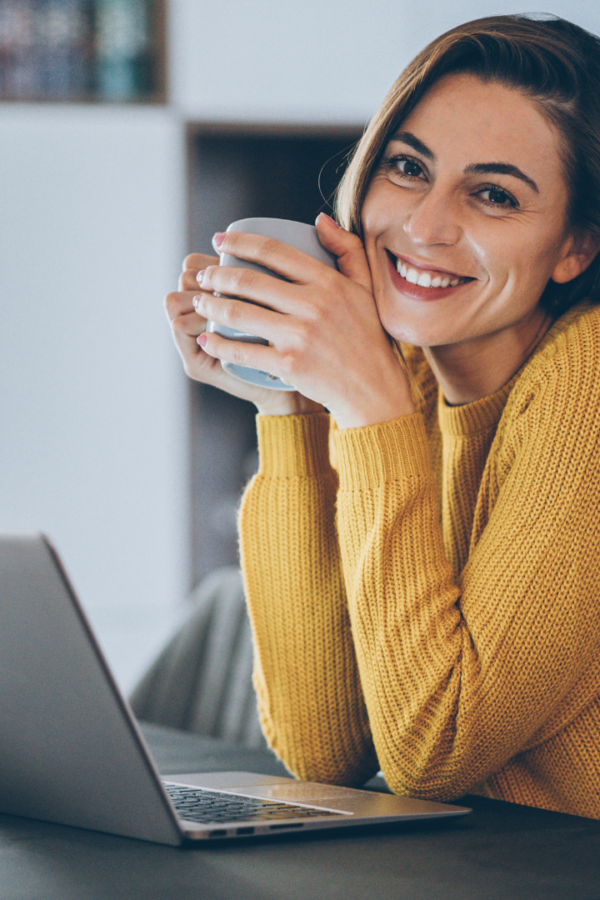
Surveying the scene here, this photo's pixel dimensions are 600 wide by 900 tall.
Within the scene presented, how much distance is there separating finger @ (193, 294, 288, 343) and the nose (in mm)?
178

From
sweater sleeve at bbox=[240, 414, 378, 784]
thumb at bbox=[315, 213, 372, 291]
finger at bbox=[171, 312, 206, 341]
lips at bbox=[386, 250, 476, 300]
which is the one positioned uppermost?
thumb at bbox=[315, 213, 372, 291]

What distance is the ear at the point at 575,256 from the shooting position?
100 centimetres

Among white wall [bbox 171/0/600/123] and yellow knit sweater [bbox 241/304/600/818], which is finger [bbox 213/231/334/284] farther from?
white wall [bbox 171/0/600/123]

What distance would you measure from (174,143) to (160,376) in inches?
26.6

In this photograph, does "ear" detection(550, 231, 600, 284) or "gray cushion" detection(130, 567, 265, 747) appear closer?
"ear" detection(550, 231, 600, 284)

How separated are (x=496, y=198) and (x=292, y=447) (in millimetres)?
351

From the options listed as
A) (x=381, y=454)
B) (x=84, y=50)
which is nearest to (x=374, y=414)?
(x=381, y=454)

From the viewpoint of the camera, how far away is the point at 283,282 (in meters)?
Result: 0.88

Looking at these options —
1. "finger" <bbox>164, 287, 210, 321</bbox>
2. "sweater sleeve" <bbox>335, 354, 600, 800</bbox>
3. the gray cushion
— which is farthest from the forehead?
the gray cushion

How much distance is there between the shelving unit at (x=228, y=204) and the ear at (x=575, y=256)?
Result: 5.81ft

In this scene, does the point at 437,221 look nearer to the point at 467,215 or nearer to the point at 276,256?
the point at 467,215

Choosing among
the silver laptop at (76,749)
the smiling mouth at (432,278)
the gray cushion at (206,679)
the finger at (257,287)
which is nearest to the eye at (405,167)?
the smiling mouth at (432,278)

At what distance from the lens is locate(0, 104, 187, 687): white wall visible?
2.65 m

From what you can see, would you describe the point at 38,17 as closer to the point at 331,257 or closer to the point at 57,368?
the point at 57,368
